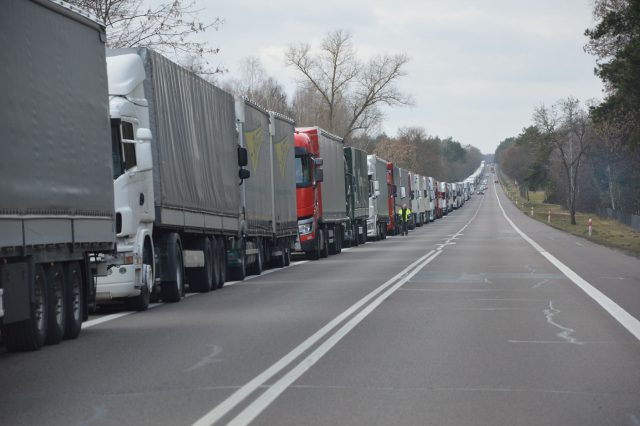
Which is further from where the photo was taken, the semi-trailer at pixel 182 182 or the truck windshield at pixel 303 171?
the truck windshield at pixel 303 171

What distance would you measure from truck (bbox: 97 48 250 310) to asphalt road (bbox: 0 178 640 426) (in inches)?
30.4

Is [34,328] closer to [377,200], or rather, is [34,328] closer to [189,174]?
[189,174]

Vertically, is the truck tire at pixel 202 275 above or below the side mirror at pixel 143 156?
below

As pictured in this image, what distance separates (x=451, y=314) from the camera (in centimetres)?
1634

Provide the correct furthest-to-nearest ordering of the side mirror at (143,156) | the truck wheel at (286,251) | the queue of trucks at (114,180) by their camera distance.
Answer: the truck wheel at (286,251) → the side mirror at (143,156) → the queue of trucks at (114,180)

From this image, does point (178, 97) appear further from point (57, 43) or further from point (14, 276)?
point (14, 276)

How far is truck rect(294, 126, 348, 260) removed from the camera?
36.4 meters

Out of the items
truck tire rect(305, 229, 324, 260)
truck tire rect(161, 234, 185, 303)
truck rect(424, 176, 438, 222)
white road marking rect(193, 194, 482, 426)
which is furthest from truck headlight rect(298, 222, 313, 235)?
truck rect(424, 176, 438, 222)

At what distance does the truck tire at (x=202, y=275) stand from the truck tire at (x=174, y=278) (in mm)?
A: 2149

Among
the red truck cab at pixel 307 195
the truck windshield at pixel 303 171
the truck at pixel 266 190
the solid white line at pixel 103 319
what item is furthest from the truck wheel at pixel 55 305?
the truck windshield at pixel 303 171

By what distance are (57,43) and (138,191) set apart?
15.4 ft

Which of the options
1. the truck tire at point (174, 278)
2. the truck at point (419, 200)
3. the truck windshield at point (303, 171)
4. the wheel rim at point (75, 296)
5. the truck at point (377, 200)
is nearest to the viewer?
the wheel rim at point (75, 296)

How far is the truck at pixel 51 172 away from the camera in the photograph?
11750mm

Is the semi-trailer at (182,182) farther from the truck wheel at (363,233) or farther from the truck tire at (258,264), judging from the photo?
the truck wheel at (363,233)
